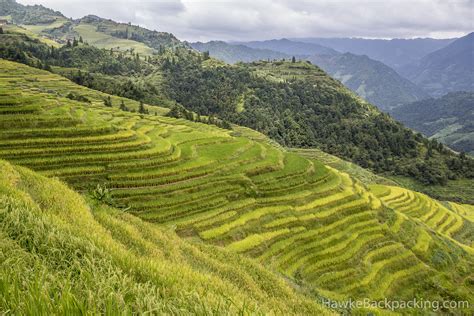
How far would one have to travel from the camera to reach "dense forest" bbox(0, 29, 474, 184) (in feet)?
408

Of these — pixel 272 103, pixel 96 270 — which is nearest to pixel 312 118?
pixel 272 103

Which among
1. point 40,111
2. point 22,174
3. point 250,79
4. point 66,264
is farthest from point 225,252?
point 250,79

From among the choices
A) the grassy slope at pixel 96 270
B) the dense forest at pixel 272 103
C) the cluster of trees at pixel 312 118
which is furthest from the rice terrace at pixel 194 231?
the cluster of trees at pixel 312 118

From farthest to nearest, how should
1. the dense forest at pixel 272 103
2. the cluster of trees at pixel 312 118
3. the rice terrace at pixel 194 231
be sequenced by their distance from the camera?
the cluster of trees at pixel 312 118
the dense forest at pixel 272 103
the rice terrace at pixel 194 231

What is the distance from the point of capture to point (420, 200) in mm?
56875

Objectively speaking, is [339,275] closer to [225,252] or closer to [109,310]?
[225,252]

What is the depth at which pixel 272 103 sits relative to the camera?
162 m

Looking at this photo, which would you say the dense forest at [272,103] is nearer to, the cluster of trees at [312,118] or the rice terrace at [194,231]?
the cluster of trees at [312,118]

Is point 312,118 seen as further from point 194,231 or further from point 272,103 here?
point 194,231

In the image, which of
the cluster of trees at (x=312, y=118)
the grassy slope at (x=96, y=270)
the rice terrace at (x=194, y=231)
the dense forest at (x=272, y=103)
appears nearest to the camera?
the grassy slope at (x=96, y=270)

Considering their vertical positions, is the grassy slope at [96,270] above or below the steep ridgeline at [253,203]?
above

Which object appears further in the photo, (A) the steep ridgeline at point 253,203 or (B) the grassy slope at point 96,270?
(A) the steep ridgeline at point 253,203

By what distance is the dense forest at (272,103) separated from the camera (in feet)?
408

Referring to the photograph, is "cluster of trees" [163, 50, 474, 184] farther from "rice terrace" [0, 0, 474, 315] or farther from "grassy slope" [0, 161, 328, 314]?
"grassy slope" [0, 161, 328, 314]
